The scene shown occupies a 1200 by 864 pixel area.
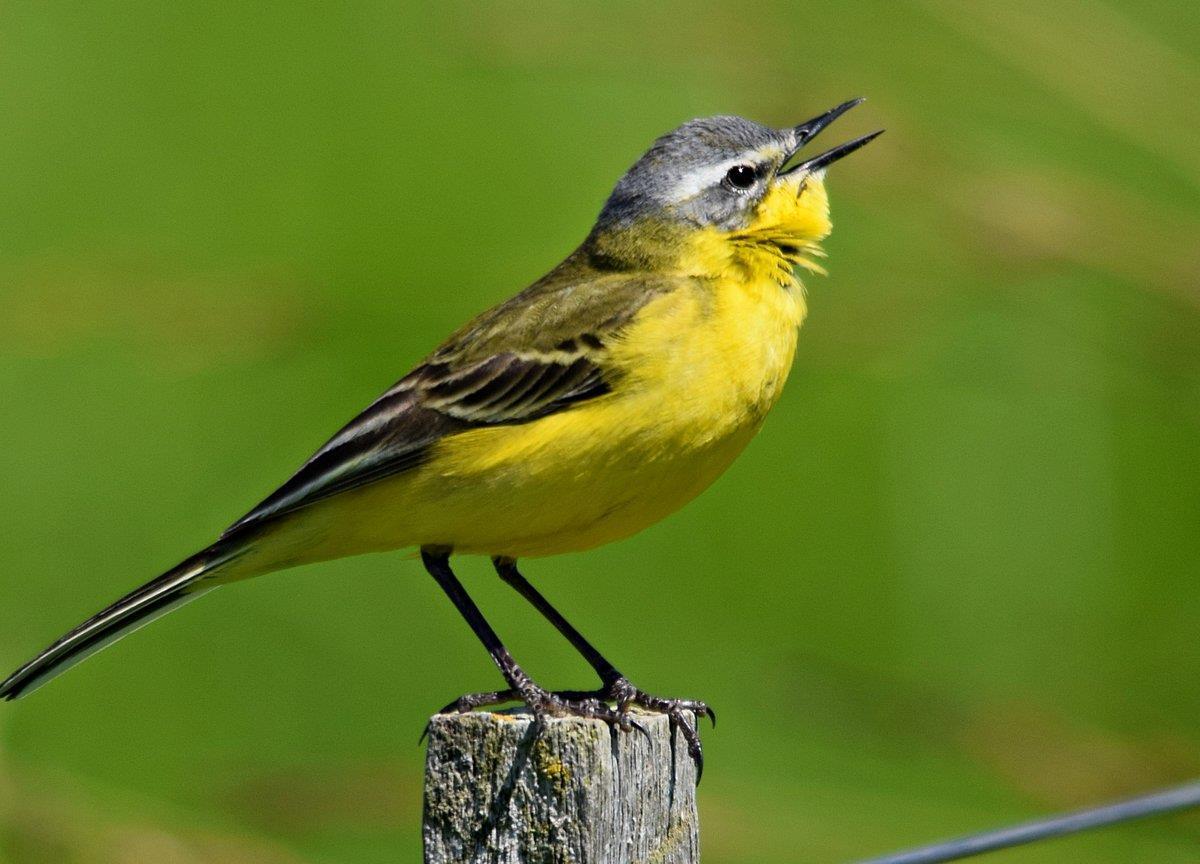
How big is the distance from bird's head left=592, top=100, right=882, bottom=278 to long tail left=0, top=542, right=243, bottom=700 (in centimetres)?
181

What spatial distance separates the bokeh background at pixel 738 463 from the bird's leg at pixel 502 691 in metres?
0.94

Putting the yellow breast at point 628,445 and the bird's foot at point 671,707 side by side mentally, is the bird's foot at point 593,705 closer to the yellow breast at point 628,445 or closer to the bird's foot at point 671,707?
the bird's foot at point 671,707

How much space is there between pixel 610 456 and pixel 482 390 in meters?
0.54

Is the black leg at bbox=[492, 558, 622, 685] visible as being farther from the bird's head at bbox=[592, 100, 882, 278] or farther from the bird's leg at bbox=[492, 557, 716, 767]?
the bird's head at bbox=[592, 100, 882, 278]

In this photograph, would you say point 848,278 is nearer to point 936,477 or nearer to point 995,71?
→ point 936,477

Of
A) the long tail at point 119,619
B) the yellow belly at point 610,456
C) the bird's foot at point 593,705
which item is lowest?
the bird's foot at point 593,705

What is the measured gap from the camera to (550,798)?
3.53 meters

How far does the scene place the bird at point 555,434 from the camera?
4.96 m

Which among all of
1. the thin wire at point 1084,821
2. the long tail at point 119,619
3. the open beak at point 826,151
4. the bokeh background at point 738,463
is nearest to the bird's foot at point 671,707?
the thin wire at point 1084,821

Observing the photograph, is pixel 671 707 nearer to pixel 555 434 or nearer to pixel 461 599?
pixel 555 434

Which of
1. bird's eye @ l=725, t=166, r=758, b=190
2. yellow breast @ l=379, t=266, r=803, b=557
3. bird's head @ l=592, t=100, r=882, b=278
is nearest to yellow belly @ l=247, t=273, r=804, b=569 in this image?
yellow breast @ l=379, t=266, r=803, b=557

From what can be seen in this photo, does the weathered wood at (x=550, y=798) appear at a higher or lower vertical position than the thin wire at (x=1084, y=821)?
higher

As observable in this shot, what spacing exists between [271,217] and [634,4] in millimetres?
2563

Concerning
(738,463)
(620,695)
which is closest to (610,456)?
(620,695)
